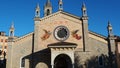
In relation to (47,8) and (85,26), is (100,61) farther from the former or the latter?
(47,8)

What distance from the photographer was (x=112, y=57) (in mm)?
32781

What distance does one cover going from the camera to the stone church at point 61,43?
32906 mm

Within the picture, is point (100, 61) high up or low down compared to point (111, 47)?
down

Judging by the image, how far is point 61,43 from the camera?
3178 centimetres

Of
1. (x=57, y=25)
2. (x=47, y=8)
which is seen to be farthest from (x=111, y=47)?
(x=47, y=8)

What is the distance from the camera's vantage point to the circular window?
113ft

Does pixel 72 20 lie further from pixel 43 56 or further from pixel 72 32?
pixel 43 56

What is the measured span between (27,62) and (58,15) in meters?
10.2

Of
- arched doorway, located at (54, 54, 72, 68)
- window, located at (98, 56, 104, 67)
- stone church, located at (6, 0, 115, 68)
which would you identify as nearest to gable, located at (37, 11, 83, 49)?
stone church, located at (6, 0, 115, 68)

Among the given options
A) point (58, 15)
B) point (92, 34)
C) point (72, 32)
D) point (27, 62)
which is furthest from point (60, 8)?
point (27, 62)

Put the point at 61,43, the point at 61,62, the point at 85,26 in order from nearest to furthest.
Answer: the point at 61,43
the point at 61,62
the point at 85,26

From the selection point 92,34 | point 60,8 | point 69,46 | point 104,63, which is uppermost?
point 60,8

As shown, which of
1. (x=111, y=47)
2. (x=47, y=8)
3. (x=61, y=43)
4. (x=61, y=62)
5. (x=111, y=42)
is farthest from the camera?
(x=47, y=8)

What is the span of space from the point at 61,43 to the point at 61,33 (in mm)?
3445
